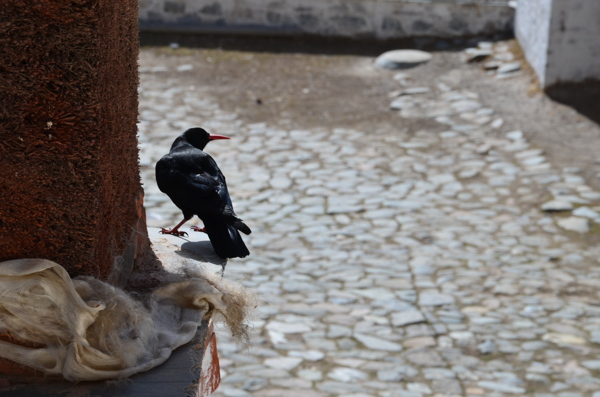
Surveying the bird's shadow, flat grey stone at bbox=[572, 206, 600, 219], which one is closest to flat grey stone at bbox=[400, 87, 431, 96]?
flat grey stone at bbox=[572, 206, 600, 219]

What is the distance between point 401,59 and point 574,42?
235cm

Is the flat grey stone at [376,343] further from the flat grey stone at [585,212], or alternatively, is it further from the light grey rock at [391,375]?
the flat grey stone at [585,212]

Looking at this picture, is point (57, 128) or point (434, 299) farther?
point (434, 299)

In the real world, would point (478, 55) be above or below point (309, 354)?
above

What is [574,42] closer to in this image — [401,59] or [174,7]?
[401,59]

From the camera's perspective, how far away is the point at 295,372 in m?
4.59

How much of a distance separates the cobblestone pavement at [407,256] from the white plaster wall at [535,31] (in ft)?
3.47

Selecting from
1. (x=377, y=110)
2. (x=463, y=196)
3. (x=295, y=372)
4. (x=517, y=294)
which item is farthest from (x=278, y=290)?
(x=377, y=110)

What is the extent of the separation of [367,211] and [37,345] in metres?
5.05

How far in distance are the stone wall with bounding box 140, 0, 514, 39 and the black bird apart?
29.4 feet

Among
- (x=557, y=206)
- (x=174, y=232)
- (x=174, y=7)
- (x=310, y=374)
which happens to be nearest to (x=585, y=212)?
(x=557, y=206)

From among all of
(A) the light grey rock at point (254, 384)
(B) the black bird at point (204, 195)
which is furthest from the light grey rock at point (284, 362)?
(B) the black bird at point (204, 195)

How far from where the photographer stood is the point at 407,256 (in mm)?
6160

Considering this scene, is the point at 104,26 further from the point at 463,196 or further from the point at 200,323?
the point at 463,196
